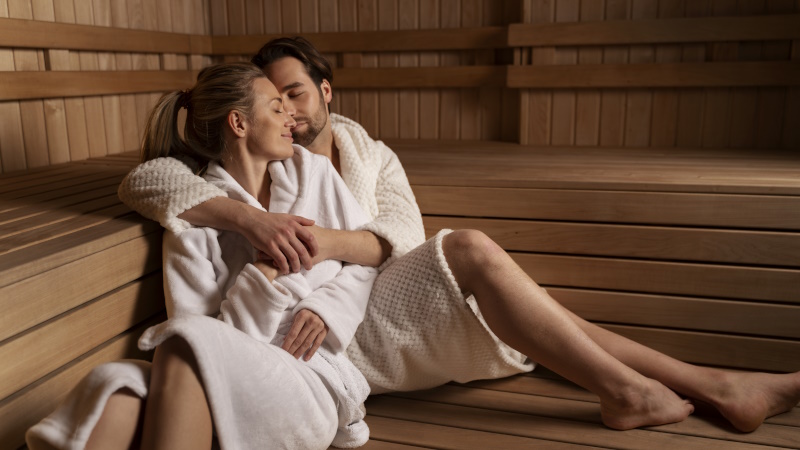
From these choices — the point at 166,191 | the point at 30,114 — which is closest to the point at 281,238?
the point at 166,191

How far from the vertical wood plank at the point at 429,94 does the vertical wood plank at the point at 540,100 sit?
41 cm

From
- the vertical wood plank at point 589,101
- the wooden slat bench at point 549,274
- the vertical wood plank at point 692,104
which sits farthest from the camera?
the vertical wood plank at point 589,101

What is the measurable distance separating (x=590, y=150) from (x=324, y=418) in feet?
5.62

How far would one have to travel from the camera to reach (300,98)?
186 cm

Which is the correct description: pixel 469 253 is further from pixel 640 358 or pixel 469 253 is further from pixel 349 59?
pixel 349 59

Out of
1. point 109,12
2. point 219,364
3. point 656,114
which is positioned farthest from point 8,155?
point 656,114

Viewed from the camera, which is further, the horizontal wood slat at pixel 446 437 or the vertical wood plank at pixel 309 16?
the vertical wood plank at pixel 309 16

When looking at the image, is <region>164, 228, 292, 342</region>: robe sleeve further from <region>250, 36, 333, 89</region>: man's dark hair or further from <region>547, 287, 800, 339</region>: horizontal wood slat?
<region>547, 287, 800, 339</region>: horizontal wood slat

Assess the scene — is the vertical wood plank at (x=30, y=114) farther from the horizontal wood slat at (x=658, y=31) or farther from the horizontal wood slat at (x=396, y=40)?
the horizontal wood slat at (x=658, y=31)

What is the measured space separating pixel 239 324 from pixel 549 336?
607 mm

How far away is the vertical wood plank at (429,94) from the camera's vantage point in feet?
10.0

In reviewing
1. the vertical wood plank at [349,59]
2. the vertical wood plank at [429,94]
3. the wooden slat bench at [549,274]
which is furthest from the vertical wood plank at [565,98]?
the vertical wood plank at [349,59]

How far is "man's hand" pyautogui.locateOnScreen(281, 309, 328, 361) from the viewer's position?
1.39 metres

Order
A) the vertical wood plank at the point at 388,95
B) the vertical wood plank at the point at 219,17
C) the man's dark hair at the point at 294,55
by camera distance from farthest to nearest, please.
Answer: the vertical wood plank at the point at 219,17 → the vertical wood plank at the point at 388,95 → the man's dark hair at the point at 294,55
